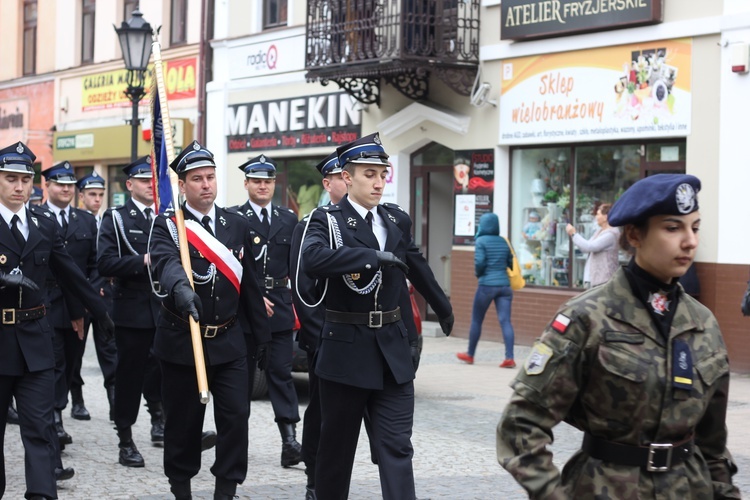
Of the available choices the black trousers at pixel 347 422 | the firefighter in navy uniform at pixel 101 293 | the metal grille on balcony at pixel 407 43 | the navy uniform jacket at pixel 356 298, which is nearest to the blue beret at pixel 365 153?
the navy uniform jacket at pixel 356 298

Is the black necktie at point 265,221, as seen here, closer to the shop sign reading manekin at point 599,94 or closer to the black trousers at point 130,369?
the black trousers at point 130,369

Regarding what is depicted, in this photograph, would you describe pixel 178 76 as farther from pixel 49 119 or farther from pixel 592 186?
pixel 592 186

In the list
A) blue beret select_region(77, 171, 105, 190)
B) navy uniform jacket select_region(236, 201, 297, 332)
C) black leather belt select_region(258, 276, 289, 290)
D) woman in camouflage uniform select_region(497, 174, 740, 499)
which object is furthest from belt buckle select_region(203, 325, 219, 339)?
blue beret select_region(77, 171, 105, 190)

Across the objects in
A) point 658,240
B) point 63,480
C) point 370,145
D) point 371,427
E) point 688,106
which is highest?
point 688,106

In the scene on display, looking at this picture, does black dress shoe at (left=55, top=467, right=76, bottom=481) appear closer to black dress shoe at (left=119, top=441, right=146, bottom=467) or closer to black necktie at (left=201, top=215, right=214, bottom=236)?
black dress shoe at (left=119, top=441, right=146, bottom=467)

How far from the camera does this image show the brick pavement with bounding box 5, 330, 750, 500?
822cm

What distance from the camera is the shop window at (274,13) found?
23.0 meters

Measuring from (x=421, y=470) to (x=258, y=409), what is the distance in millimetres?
3356

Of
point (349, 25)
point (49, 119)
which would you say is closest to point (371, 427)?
point (349, 25)

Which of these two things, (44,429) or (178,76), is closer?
(44,429)

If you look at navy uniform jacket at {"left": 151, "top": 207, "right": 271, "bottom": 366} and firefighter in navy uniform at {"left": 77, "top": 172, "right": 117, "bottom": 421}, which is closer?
navy uniform jacket at {"left": 151, "top": 207, "right": 271, "bottom": 366}

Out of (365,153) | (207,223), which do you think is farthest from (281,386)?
(365,153)

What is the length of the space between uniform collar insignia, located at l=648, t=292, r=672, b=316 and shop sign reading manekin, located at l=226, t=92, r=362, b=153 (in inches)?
654

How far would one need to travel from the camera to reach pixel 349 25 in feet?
64.0
